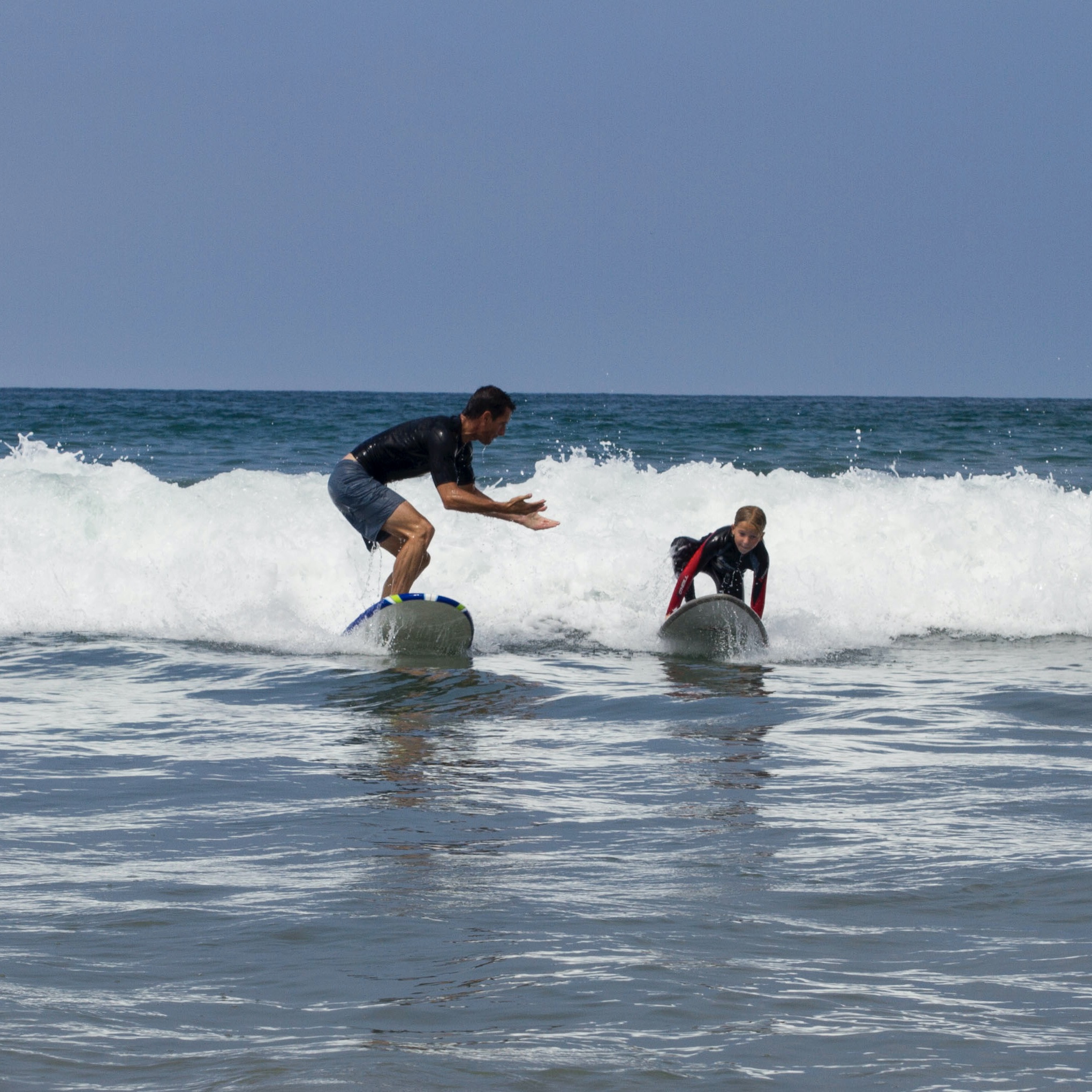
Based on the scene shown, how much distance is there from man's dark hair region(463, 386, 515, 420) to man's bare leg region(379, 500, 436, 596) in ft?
2.82

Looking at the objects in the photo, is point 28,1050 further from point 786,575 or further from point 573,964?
point 786,575

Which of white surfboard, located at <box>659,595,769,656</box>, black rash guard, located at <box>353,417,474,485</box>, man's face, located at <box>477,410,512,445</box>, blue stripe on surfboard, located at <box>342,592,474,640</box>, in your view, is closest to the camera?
man's face, located at <box>477,410,512,445</box>

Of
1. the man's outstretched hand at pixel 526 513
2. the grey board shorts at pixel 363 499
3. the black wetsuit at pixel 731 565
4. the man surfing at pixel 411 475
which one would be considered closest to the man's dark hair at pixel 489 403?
the man surfing at pixel 411 475

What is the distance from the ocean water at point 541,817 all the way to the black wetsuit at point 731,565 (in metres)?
0.51

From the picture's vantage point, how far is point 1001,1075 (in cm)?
288

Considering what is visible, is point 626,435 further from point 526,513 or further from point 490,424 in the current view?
point 526,513

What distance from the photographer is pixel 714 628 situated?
926 centimetres

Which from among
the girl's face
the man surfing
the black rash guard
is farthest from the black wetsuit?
the black rash guard

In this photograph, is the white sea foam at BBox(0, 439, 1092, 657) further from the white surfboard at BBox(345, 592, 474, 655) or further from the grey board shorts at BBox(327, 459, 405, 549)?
the grey board shorts at BBox(327, 459, 405, 549)

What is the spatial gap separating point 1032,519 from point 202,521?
8409 mm

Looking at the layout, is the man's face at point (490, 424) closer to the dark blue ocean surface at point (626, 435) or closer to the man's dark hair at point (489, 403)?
the man's dark hair at point (489, 403)

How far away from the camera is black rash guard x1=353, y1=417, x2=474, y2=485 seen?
8539mm

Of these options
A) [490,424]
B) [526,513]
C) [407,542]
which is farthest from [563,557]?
[526,513]

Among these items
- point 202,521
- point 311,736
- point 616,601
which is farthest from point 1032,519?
point 311,736
